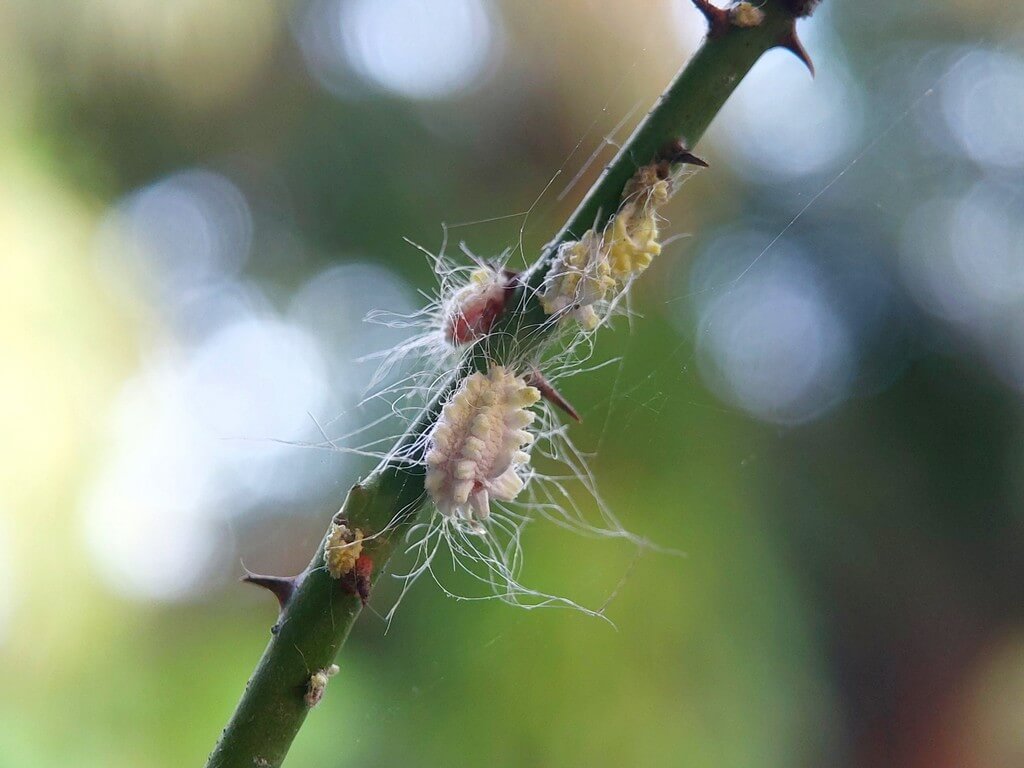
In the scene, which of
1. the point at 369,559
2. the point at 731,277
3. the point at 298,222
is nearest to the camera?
the point at 369,559

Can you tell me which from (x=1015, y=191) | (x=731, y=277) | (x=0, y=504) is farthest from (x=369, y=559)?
(x=1015, y=191)

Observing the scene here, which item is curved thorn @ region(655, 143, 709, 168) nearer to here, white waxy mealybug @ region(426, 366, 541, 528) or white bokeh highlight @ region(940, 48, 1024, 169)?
white waxy mealybug @ region(426, 366, 541, 528)

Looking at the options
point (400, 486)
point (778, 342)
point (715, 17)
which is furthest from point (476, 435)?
point (778, 342)

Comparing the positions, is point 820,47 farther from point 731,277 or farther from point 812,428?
point 812,428

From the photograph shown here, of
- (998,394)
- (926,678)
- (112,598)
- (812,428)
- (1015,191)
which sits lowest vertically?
(112,598)

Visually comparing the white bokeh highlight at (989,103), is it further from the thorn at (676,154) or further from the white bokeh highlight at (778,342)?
the thorn at (676,154)

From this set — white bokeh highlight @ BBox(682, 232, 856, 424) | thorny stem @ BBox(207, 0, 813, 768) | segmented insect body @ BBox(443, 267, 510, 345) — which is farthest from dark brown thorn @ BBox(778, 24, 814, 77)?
white bokeh highlight @ BBox(682, 232, 856, 424)

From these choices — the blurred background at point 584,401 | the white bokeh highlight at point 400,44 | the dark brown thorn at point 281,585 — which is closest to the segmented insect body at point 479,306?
the dark brown thorn at point 281,585
